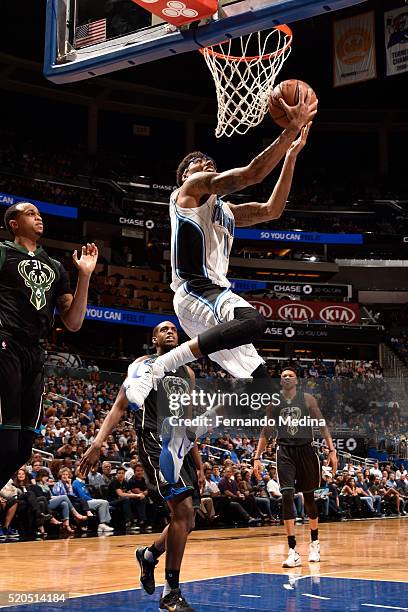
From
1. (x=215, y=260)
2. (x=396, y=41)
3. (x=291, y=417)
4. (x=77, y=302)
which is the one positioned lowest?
(x=291, y=417)

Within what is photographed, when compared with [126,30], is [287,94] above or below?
below

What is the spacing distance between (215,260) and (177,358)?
0.66 metres

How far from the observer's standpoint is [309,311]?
3247 cm

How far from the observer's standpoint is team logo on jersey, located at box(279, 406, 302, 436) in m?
9.02

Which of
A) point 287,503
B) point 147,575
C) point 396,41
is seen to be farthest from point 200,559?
point 396,41

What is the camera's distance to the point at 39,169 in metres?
30.2

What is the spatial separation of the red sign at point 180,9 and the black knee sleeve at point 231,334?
2248 mm

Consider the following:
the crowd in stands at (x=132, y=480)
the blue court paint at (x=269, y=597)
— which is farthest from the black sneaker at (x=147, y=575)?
the crowd in stands at (x=132, y=480)

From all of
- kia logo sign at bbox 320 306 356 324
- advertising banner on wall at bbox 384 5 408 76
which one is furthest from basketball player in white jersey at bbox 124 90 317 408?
kia logo sign at bbox 320 306 356 324

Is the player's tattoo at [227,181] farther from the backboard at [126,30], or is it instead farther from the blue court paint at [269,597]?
the blue court paint at [269,597]

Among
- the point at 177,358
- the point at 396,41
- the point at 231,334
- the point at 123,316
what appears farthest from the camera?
the point at 123,316

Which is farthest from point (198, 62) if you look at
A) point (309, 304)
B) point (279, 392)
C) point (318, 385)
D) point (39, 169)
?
point (279, 392)

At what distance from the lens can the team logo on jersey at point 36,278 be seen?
171 inches

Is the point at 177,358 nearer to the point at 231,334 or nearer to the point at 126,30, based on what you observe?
the point at 231,334
